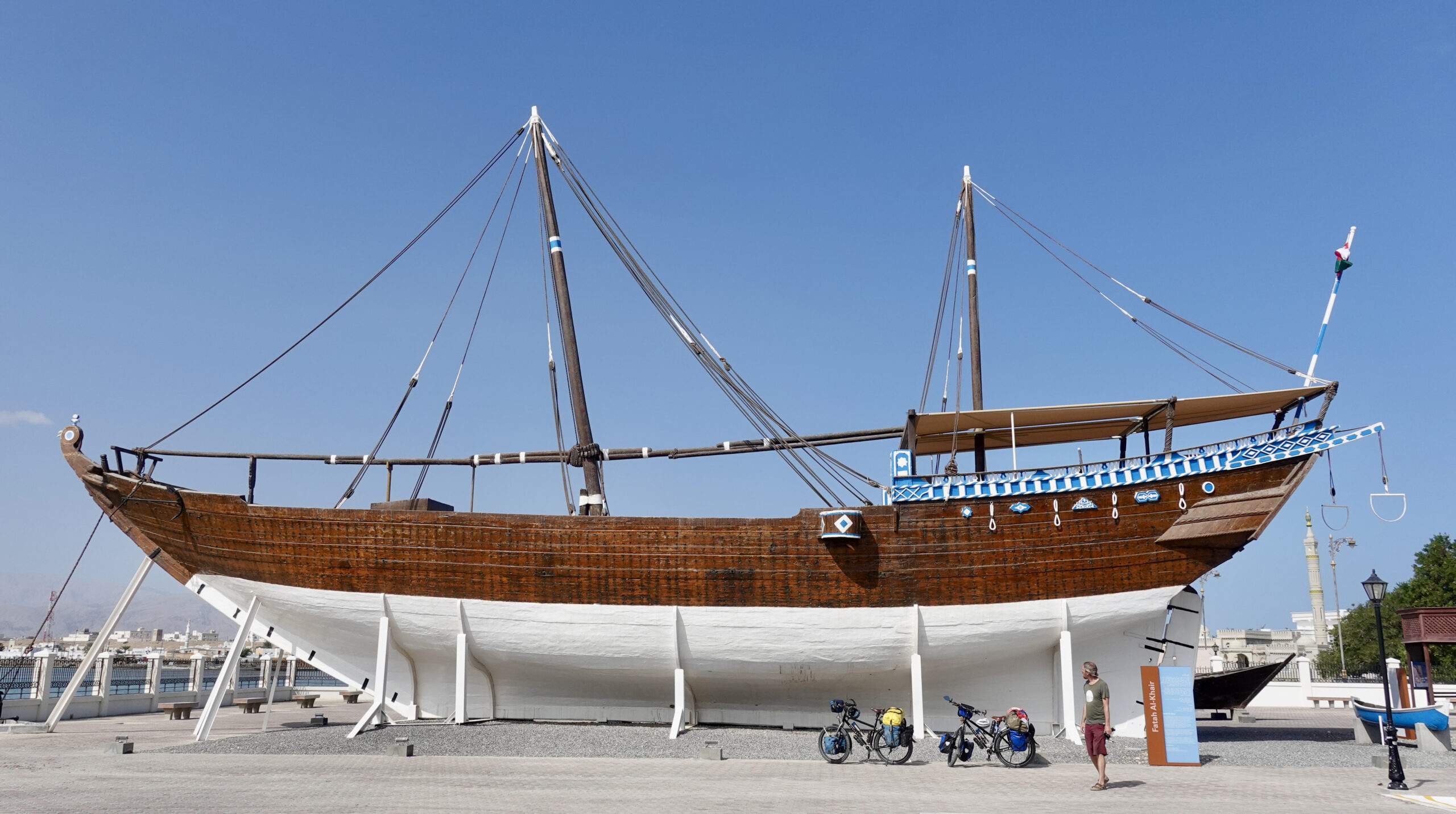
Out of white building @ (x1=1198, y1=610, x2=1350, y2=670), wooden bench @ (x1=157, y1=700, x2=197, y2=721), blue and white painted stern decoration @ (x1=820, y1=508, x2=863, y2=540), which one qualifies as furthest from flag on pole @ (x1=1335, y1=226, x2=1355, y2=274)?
white building @ (x1=1198, y1=610, x2=1350, y2=670)

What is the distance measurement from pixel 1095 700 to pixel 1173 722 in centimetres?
240

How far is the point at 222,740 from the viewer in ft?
47.6

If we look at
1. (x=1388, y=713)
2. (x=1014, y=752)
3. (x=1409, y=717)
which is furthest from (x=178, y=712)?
(x=1409, y=717)

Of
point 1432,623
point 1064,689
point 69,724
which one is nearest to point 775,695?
point 1064,689

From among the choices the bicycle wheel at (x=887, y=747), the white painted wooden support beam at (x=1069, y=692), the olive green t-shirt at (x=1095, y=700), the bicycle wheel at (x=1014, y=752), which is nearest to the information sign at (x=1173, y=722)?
the bicycle wheel at (x=1014, y=752)

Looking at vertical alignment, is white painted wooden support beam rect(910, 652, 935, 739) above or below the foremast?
below

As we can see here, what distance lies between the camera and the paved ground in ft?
28.7

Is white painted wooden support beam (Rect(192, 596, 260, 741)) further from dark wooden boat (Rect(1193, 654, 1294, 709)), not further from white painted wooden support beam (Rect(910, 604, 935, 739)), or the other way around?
dark wooden boat (Rect(1193, 654, 1294, 709))

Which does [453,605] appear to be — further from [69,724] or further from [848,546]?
[69,724]

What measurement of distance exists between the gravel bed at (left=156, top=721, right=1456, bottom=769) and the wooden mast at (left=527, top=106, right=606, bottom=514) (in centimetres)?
480

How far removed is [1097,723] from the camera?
34.2 feet

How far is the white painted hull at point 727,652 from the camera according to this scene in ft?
51.9

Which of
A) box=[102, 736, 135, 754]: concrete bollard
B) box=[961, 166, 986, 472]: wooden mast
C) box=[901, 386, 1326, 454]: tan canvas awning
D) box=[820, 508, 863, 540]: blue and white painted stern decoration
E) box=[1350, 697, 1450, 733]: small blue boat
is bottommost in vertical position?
box=[102, 736, 135, 754]: concrete bollard

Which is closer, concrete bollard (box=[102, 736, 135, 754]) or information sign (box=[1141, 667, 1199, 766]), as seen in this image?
information sign (box=[1141, 667, 1199, 766])
